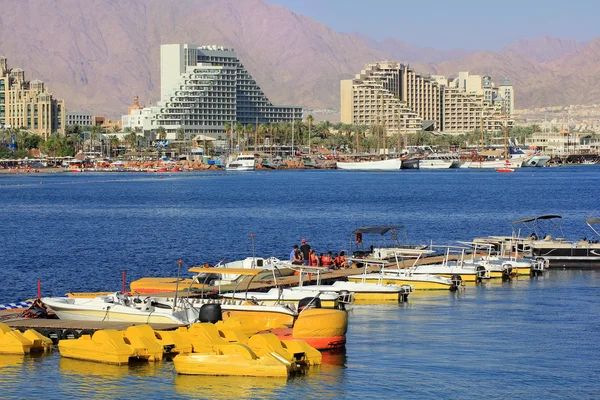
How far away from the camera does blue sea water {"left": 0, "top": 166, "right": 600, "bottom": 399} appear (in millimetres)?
28812

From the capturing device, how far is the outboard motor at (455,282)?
4622cm

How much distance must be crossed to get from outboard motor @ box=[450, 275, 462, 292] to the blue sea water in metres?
0.62

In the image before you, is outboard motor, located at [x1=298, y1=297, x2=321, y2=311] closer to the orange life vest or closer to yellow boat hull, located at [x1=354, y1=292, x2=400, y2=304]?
yellow boat hull, located at [x1=354, y1=292, x2=400, y2=304]

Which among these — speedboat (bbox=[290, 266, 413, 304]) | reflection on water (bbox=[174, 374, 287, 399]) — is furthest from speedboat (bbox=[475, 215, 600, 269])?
reflection on water (bbox=[174, 374, 287, 399])

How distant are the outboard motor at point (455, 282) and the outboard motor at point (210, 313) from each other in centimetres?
1434

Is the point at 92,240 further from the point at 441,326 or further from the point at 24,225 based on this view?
the point at 441,326

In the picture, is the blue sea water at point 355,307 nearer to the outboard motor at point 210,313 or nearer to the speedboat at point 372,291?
the speedboat at point 372,291

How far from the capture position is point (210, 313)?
113 feet

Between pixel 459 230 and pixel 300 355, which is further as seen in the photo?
pixel 459 230

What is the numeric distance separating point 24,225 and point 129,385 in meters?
63.8

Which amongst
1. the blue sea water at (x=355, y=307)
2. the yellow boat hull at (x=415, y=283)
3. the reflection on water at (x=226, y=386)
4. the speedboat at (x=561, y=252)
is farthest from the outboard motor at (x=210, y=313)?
the speedboat at (x=561, y=252)

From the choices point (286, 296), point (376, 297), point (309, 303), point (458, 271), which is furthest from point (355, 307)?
point (458, 271)

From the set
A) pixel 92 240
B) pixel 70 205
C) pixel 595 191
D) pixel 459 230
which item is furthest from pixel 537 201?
pixel 92 240

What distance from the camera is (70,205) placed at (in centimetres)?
12088
